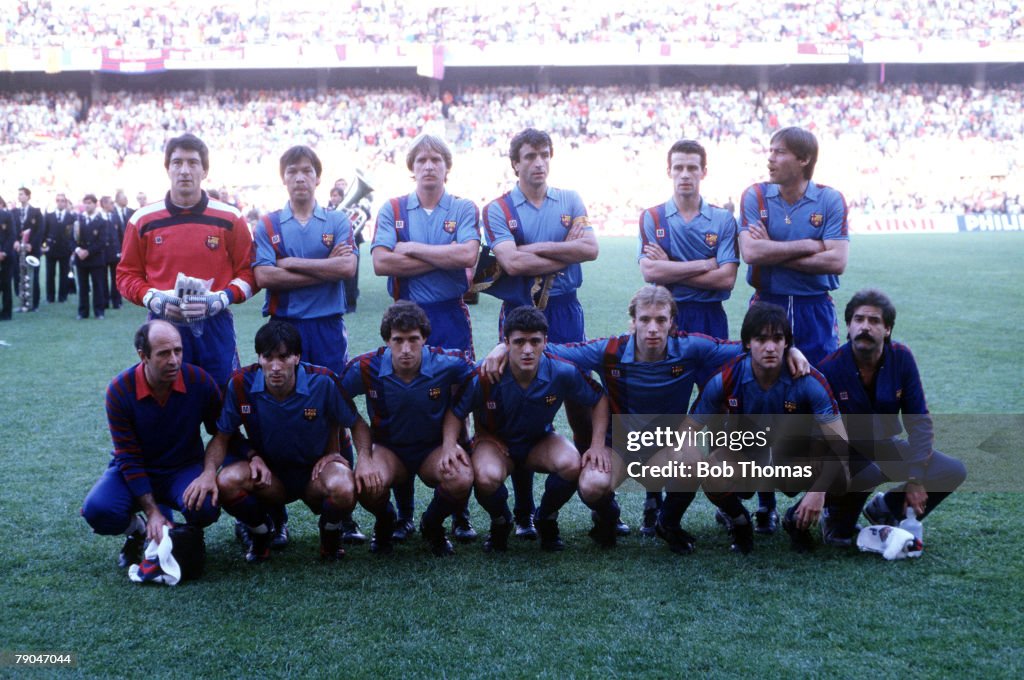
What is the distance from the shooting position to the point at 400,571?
14.0 ft

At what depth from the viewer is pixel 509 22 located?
138ft

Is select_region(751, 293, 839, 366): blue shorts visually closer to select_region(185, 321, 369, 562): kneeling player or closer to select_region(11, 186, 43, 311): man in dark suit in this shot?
select_region(185, 321, 369, 562): kneeling player

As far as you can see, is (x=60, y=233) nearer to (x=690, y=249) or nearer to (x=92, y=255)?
(x=92, y=255)

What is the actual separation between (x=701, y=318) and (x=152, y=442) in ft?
9.33

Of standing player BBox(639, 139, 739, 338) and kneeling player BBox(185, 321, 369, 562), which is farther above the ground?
standing player BBox(639, 139, 739, 338)

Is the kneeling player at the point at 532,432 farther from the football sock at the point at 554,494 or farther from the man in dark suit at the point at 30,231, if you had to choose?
the man in dark suit at the point at 30,231

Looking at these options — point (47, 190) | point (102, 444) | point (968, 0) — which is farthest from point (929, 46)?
point (102, 444)

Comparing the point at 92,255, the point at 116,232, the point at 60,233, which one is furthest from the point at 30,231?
the point at 92,255

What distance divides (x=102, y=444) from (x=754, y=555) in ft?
14.6

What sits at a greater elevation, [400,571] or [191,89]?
[191,89]

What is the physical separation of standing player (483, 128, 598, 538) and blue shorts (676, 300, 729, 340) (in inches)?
21.8

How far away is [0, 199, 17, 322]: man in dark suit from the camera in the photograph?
42.8ft

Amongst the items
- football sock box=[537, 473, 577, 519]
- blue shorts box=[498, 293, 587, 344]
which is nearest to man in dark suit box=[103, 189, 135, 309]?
blue shorts box=[498, 293, 587, 344]

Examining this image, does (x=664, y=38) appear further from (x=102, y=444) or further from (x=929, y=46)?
(x=102, y=444)
